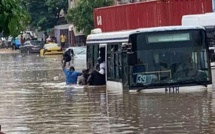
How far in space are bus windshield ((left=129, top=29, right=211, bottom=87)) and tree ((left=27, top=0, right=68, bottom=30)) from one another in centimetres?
7298

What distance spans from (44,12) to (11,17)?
300 ft

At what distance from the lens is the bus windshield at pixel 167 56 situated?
2602cm

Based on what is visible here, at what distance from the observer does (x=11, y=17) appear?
31.9 feet

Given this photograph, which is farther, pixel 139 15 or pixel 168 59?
pixel 139 15

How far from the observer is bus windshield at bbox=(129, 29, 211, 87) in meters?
26.0

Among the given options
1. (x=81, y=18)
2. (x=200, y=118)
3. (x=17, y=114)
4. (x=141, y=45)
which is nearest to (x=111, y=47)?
(x=141, y=45)

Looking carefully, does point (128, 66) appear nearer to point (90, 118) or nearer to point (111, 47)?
point (111, 47)

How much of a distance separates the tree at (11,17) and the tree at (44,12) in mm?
88766

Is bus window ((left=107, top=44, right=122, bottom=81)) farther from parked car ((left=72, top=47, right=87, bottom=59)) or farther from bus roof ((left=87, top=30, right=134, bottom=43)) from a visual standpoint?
parked car ((left=72, top=47, right=87, bottom=59))

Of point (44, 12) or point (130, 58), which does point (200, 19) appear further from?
point (44, 12)

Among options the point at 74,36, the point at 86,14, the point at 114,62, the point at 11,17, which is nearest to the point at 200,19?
the point at 114,62

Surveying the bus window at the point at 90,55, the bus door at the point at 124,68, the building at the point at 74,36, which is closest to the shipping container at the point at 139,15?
the bus window at the point at 90,55

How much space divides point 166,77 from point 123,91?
2.29m

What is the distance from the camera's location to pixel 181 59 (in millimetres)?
26109
